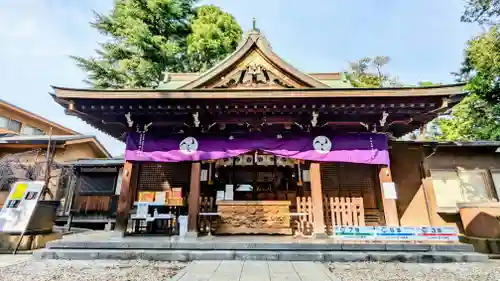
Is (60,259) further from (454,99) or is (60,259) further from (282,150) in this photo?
(454,99)

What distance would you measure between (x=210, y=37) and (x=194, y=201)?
14663mm

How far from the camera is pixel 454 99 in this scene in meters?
6.60

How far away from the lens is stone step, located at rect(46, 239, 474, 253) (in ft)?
17.8

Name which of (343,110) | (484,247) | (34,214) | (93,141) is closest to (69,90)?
(34,214)

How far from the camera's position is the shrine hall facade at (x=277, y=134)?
263 inches

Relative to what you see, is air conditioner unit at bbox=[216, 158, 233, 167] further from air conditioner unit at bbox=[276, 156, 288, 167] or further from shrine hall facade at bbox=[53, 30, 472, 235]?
air conditioner unit at bbox=[276, 156, 288, 167]

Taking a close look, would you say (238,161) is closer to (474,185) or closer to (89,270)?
(89,270)

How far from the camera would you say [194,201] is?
22.9 ft

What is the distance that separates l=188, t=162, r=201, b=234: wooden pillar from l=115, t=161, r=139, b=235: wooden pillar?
71.3 inches

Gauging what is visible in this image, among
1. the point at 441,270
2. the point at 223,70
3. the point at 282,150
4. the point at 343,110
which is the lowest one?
the point at 441,270

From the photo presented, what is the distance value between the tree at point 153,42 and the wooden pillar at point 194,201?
12.6 metres

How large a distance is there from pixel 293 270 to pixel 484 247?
240 inches

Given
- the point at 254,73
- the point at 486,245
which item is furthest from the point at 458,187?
the point at 254,73

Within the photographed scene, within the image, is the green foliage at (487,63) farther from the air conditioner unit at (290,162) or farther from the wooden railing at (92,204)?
the wooden railing at (92,204)
